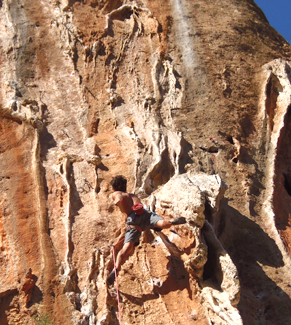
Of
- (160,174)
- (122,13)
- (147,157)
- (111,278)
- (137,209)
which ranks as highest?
(122,13)

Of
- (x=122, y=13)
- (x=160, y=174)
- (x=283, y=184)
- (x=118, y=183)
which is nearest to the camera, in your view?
(x=118, y=183)

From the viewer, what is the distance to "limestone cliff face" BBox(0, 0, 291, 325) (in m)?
4.58

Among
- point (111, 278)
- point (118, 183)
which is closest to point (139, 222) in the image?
point (118, 183)

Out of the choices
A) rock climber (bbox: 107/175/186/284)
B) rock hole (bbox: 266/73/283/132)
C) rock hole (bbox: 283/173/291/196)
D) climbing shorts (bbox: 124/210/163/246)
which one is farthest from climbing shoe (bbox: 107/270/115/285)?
rock hole (bbox: 266/73/283/132)

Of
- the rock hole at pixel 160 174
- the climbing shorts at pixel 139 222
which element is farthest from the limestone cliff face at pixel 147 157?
the climbing shorts at pixel 139 222

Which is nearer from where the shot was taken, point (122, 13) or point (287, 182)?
point (287, 182)

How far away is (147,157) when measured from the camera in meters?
5.99

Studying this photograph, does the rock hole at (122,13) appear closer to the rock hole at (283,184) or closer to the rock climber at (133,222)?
the rock hole at (283,184)

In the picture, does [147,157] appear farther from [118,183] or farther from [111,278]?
[111,278]

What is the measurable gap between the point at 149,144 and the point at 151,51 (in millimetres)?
2468

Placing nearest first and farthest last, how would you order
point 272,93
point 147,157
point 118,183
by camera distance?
point 118,183, point 147,157, point 272,93

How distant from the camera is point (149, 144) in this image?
6.16 m

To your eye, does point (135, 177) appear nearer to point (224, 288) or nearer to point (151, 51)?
point (224, 288)

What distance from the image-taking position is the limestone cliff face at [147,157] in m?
4.58
